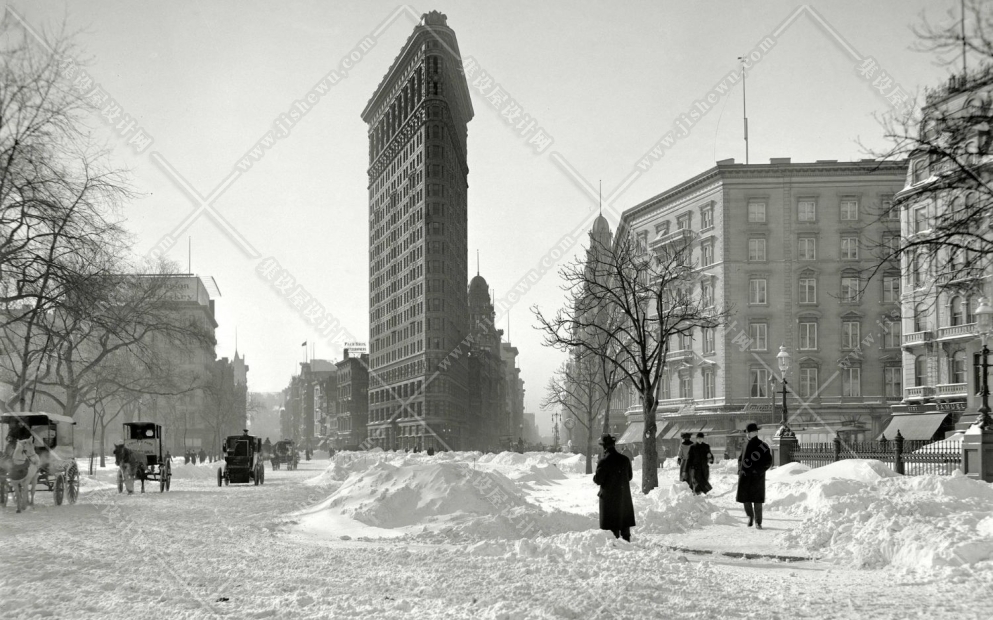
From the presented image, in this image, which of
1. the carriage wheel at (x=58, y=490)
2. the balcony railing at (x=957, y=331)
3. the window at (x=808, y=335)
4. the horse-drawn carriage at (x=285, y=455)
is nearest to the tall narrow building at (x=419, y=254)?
the horse-drawn carriage at (x=285, y=455)

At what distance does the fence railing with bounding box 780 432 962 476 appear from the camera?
1147 inches

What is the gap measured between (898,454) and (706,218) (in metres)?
41.1

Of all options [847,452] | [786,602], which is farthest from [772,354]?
[786,602]

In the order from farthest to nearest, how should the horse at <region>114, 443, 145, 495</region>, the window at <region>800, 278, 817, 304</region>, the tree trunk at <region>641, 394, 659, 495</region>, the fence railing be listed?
the window at <region>800, 278, 817, 304</region>, the horse at <region>114, 443, 145, 495</region>, the fence railing, the tree trunk at <region>641, 394, 659, 495</region>

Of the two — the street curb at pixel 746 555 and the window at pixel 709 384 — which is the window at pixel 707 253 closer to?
the window at pixel 709 384

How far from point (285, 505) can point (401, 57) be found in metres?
118

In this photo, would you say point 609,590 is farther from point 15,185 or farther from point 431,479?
point 15,185

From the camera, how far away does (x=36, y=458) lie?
20641mm

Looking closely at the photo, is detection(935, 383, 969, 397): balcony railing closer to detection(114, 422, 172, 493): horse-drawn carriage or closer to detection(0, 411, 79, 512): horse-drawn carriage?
detection(114, 422, 172, 493): horse-drawn carriage

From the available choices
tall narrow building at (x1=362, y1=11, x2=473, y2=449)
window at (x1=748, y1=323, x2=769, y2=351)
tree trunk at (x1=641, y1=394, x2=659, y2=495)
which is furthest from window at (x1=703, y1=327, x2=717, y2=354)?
tall narrow building at (x1=362, y1=11, x2=473, y2=449)

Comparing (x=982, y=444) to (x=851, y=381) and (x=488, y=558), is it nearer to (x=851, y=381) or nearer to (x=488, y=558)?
(x=488, y=558)

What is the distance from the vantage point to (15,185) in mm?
17953

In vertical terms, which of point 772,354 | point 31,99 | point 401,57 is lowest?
point 772,354

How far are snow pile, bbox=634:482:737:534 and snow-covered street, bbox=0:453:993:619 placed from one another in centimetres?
4
